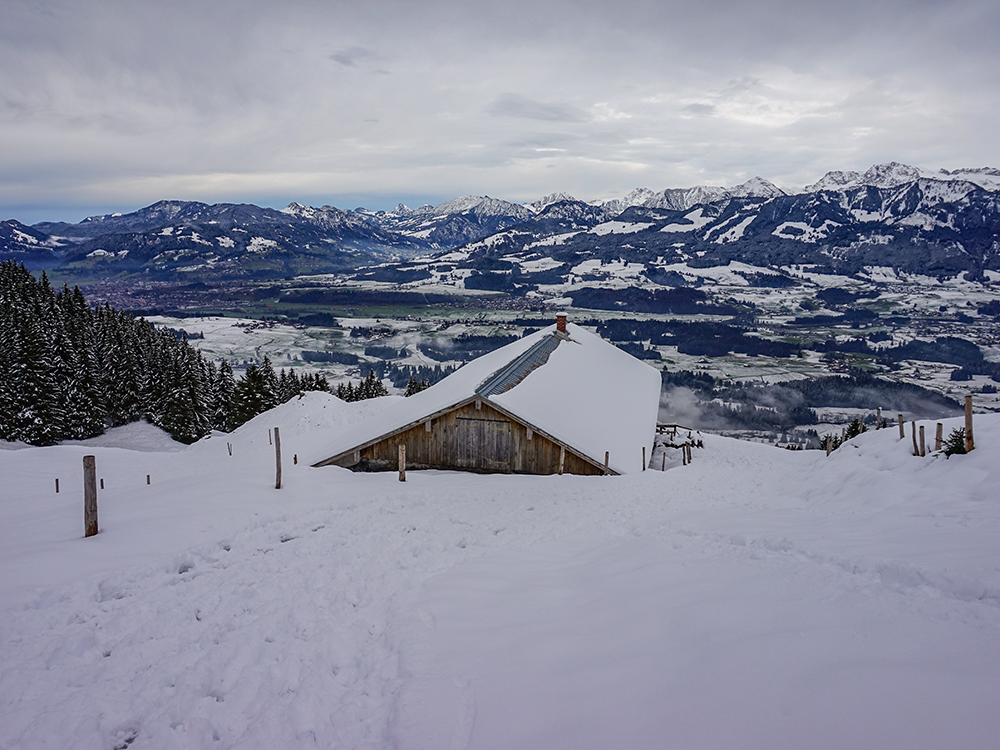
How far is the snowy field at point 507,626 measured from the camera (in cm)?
535

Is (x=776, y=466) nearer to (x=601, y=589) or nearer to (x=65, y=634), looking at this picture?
(x=601, y=589)

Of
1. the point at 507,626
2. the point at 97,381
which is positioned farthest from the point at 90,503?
the point at 97,381

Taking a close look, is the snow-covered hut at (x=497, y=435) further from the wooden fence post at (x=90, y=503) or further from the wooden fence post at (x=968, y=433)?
the wooden fence post at (x=968, y=433)

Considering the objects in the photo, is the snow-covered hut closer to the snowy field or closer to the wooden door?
the wooden door

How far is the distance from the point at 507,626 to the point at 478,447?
13787 millimetres

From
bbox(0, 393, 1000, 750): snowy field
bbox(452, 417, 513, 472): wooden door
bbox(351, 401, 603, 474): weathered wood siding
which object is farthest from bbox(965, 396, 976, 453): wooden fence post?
bbox(452, 417, 513, 472): wooden door

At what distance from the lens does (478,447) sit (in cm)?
2177

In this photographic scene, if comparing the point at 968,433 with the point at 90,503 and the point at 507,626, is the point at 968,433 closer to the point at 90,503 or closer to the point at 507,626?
the point at 507,626

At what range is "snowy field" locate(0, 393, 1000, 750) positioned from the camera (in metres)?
5.35

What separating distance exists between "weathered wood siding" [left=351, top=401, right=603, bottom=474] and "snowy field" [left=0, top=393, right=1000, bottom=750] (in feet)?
24.4

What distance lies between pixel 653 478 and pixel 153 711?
18301mm

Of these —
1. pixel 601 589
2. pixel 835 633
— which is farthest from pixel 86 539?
pixel 835 633

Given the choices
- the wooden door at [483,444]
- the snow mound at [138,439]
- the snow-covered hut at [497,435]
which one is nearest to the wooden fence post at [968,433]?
the snow-covered hut at [497,435]

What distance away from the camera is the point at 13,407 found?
1757 inches
